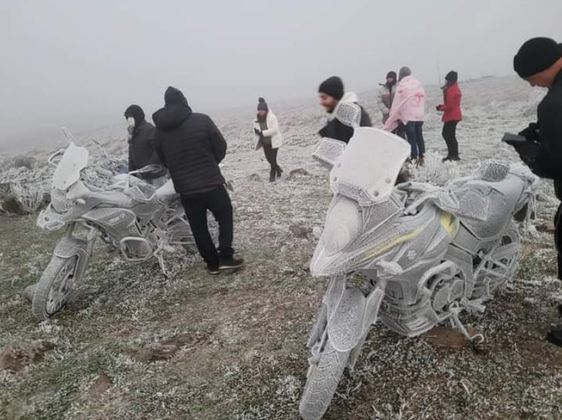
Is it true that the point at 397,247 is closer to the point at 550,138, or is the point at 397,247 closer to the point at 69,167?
the point at 550,138

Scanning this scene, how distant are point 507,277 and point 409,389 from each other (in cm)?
117

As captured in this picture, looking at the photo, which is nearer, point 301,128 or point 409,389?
point 409,389

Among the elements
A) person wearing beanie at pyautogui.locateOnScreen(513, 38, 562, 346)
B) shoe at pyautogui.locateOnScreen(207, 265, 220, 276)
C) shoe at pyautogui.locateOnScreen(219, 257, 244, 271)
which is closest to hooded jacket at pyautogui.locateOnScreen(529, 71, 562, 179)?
person wearing beanie at pyautogui.locateOnScreen(513, 38, 562, 346)

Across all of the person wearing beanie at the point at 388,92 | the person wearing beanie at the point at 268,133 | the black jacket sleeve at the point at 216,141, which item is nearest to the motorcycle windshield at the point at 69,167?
the black jacket sleeve at the point at 216,141

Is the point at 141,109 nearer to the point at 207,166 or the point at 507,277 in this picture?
the point at 207,166

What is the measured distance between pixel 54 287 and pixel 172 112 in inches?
84.6

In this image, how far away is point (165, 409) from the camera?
3.08m

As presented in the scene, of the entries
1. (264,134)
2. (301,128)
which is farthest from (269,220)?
(301,128)

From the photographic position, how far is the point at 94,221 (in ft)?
15.7

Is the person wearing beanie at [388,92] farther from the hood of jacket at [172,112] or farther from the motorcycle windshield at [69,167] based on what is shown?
the motorcycle windshield at [69,167]

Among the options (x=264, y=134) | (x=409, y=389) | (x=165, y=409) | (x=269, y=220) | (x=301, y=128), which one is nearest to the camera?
(x=409, y=389)

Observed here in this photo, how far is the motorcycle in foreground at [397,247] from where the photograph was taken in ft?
7.64

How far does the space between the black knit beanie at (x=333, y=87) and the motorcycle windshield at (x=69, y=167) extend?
249cm

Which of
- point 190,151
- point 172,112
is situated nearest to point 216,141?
point 190,151
